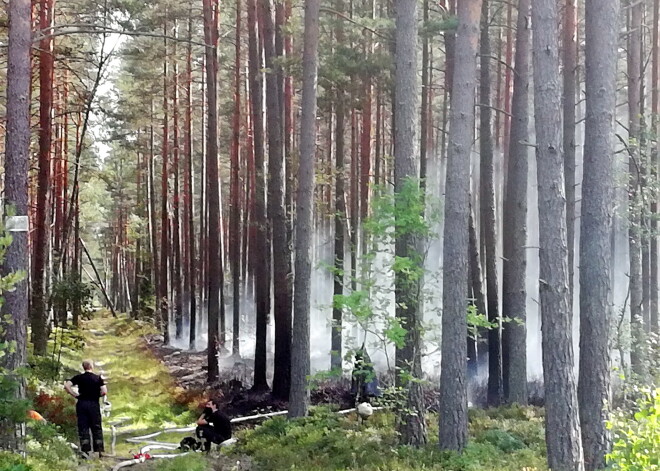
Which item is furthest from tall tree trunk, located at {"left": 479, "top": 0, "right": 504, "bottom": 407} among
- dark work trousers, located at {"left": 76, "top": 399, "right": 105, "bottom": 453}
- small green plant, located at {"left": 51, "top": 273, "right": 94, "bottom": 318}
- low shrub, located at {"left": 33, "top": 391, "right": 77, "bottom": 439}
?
small green plant, located at {"left": 51, "top": 273, "right": 94, "bottom": 318}

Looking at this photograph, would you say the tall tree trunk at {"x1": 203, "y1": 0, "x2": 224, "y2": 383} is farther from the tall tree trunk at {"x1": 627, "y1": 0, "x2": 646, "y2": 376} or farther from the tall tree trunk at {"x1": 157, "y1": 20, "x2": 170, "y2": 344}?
the tall tree trunk at {"x1": 627, "y1": 0, "x2": 646, "y2": 376}

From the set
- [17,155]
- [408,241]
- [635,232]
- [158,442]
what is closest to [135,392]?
[158,442]

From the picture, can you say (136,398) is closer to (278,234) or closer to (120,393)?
(120,393)

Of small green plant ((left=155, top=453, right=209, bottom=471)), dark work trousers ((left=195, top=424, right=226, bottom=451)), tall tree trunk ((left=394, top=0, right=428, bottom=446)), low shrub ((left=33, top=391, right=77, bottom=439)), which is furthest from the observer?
low shrub ((left=33, top=391, right=77, bottom=439))

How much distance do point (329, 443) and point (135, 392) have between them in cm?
908

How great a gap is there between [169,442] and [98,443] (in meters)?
2.27

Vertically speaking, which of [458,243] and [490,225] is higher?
[490,225]

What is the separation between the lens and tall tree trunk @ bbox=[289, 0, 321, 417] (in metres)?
12.5

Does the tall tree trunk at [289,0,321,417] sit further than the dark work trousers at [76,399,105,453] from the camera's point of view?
Yes

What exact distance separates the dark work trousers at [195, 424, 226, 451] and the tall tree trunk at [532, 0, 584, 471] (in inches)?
237

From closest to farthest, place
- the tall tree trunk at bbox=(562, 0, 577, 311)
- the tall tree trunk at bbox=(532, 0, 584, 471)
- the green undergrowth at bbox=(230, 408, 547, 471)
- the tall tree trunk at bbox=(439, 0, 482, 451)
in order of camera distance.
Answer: the tall tree trunk at bbox=(532, 0, 584, 471)
the green undergrowth at bbox=(230, 408, 547, 471)
the tall tree trunk at bbox=(439, 0, 482, 451)
the tall tree trunk at bbox=(562, 0, 577, 311)

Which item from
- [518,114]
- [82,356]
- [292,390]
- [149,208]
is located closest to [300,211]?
[292,390]

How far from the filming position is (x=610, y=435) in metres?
9.00

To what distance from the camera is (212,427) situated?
11883mm
